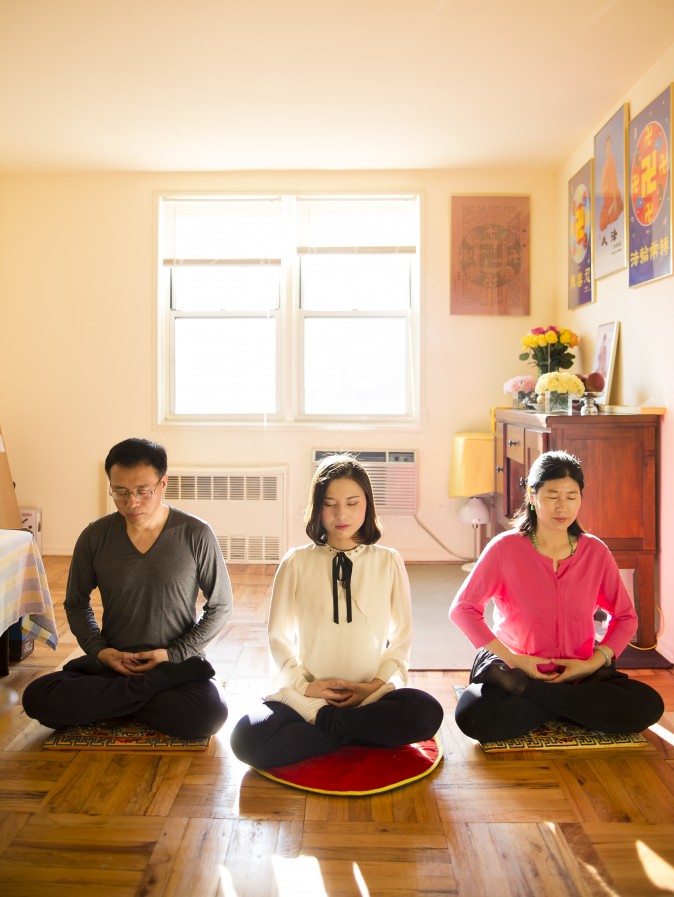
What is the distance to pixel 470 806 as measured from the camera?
190 cm

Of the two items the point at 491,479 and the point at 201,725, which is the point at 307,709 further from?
the point at 491,479

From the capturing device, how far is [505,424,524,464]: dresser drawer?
11.9 feet

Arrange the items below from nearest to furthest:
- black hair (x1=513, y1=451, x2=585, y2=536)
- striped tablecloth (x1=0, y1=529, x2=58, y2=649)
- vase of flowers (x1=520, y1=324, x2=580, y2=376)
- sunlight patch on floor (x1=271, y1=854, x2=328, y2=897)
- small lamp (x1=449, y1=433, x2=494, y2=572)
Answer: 1. sunlight patch on floor (x1=271, y1=854, x2=328, y2=897)
2. black hair (x1=513, y1=451, x2=585, y2=536)
3. striped tablecloth (x1=0, y1=529, x2=58, y2=649)
4. vase of flowers (x1=520, y1=324, x2=580, y2=376)
5. small lamp (x1=449, y1=433, x2=494, y2=572)

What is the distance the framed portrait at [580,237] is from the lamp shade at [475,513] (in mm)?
1214

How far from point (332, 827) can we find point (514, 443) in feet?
7.78

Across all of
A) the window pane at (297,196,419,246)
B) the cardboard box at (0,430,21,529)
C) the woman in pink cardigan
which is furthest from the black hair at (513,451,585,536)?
the cardboard box at (0,430,21,529)

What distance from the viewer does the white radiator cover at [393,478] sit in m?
4.70

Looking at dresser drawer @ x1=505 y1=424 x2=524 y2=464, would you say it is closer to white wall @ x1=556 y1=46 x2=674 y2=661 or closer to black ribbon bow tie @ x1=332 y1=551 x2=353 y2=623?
white wall @ x1=556 y1=46 x2=674 y2=661

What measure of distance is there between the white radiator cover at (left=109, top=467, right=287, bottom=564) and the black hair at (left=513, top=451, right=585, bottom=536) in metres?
2.45

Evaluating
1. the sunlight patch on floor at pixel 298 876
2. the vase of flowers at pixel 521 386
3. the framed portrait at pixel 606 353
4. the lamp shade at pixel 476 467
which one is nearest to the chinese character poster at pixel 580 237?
the framed portrait at pixel 606 353

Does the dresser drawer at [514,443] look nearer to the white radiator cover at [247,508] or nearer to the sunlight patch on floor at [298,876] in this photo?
the white radiator cover at [247,508]

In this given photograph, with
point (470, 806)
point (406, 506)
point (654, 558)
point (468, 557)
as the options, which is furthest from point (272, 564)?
point (470, 806)

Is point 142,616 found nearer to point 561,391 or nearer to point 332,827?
point 332,827

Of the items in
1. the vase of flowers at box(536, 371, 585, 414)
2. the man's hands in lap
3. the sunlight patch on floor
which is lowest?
the sunlight patch on floor
